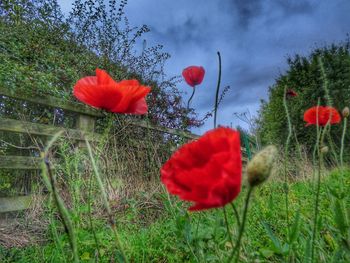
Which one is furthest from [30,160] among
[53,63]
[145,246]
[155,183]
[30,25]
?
[30,25]

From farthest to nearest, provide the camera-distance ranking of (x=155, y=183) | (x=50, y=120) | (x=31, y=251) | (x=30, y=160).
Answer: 1. (x=50, y=120)
2. (x=155, y=183)
3. (x=30, y=160)
4. (x=31, y=251)

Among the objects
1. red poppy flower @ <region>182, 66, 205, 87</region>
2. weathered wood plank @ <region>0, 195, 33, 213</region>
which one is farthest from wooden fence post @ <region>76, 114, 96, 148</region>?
red poppy flower @ <region>182, 66, 205, 87</region>

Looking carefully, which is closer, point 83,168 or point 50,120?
point 83,168

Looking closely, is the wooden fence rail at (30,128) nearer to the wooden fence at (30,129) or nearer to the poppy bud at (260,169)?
the wooden fence at (30,129)

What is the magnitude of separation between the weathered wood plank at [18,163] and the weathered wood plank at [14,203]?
0.99 ft

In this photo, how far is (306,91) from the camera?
31.3 ft

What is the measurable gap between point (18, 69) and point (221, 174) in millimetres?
3966

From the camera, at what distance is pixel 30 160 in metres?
3.34

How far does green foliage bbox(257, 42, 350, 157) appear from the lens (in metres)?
9.15

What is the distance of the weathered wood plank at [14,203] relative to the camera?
10.0 ft

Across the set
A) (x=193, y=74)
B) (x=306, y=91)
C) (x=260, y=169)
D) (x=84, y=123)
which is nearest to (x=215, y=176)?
(x=260, y=169)

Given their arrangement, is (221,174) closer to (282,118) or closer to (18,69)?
(18,69)

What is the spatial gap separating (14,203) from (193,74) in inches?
108

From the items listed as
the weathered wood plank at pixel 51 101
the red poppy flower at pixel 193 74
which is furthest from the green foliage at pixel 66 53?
the red poppy flower at pixel 193 74
